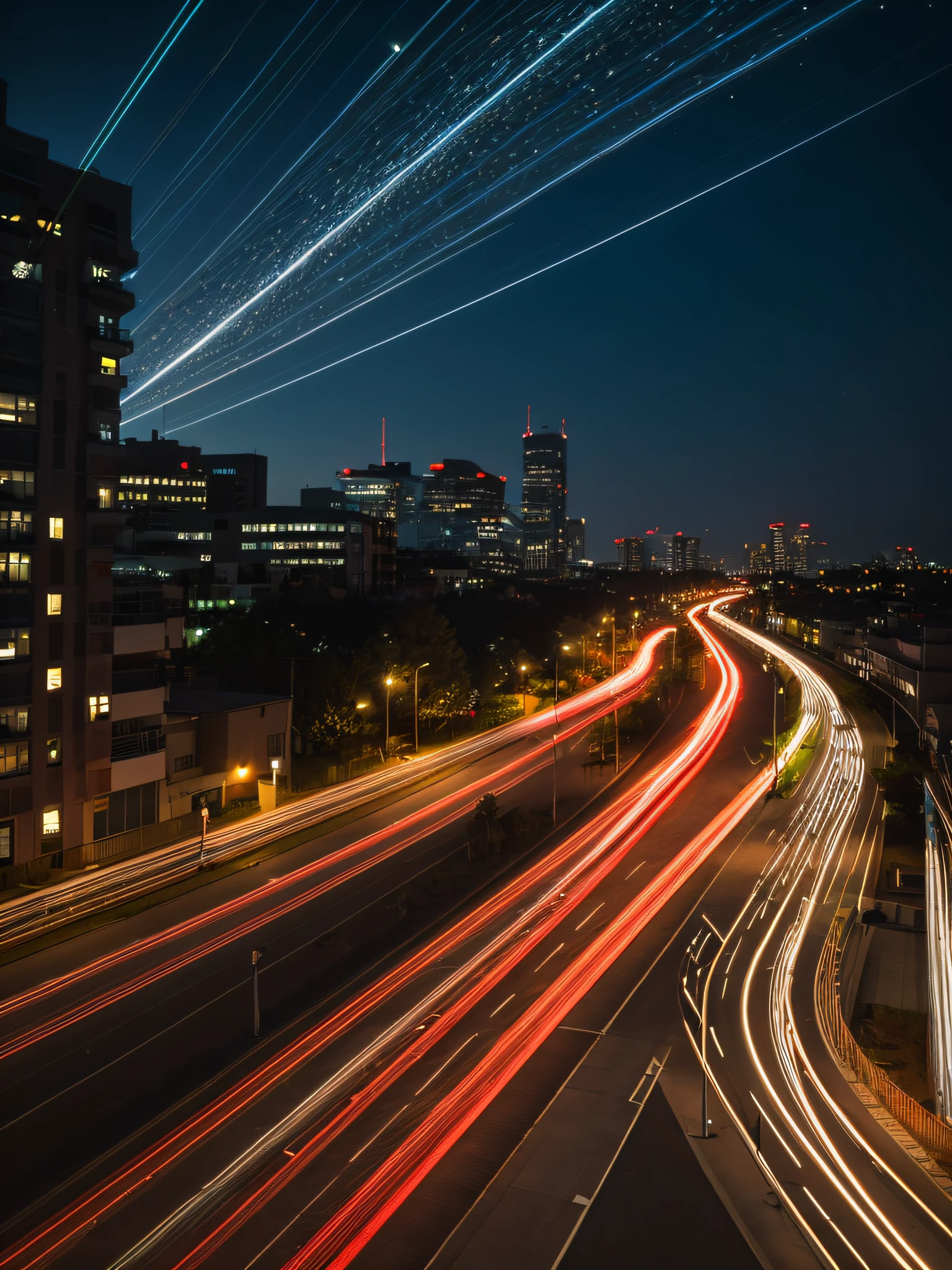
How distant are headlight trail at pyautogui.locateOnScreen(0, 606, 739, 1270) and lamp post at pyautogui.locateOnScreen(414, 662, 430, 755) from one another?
9.95 metres

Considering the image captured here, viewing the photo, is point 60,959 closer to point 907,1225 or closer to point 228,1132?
point 228,1132

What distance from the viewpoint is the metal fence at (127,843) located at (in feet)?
63.1

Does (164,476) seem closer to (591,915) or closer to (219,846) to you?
(219,846)

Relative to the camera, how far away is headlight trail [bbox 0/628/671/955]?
53.1 feet

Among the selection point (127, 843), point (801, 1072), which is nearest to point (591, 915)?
point (801, 1072)

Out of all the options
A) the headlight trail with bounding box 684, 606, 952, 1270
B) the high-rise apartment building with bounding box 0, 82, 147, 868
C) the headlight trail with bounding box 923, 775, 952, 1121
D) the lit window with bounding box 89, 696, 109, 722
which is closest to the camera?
the headlight trail with bounding box 684, 606, 952, 1270

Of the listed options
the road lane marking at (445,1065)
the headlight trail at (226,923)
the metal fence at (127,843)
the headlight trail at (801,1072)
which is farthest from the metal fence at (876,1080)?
the metal fence at (127,843)

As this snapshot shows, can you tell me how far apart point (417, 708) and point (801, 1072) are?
2306 cm

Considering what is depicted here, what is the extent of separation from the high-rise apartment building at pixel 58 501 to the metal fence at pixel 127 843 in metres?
0.68

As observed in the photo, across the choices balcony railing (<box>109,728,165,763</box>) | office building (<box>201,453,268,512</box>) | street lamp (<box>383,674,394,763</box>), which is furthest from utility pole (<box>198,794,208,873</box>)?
office building (<box>201,453,268,512</box>)

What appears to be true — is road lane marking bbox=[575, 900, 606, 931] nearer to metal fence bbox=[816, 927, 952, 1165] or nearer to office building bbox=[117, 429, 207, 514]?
metal fence bbox=[816, 927, 952, 1165]

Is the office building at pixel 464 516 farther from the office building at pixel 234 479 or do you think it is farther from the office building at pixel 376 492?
the office building at pixel 234 479

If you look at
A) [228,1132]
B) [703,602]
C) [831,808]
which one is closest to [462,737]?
[831,808]

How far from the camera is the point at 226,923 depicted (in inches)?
625
